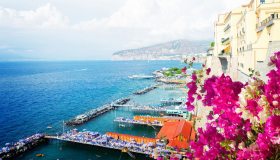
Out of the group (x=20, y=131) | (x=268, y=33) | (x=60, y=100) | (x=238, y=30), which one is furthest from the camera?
(x=60, y=100)

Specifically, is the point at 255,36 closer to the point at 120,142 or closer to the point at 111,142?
the point at 120,142

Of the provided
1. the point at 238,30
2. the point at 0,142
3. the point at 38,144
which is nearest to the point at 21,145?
the point at 38,144

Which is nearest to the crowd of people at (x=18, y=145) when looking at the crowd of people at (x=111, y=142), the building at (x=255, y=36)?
the crowd of people at (x=111, y=142)

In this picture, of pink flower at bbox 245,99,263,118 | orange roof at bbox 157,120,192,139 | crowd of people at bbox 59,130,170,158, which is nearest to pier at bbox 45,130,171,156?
crowd of people at bbox 59,130,170,158

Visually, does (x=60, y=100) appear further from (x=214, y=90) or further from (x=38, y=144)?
(x=214, y=90)

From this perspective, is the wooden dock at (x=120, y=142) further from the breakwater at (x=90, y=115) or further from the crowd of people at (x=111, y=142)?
the breakwater at (x=90, y=115)

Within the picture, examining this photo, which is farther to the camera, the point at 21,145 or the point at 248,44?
the point at 21,145
